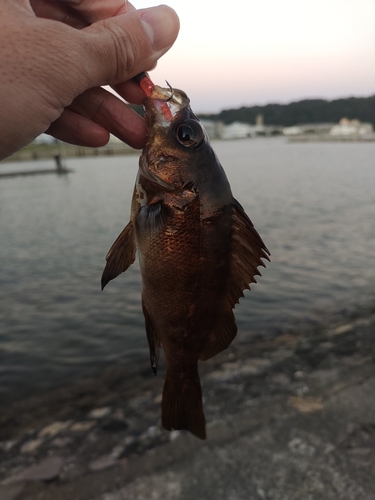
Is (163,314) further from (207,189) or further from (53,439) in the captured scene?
(53,439)

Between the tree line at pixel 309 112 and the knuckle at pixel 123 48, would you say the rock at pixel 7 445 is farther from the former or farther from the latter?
the tree line at pixel 309 112

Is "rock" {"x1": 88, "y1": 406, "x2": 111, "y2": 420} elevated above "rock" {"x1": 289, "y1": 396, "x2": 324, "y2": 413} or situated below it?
below

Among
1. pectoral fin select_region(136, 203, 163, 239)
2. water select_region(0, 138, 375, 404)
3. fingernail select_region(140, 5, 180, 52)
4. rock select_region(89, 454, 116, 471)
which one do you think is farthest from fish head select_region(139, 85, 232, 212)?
water select_region(0, 138, 375, 404)

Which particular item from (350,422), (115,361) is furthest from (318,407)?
(115,361)

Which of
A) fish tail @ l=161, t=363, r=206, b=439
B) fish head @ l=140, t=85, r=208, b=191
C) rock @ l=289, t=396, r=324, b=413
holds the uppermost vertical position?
fish head @ l=140, t=85, r=208, b=191

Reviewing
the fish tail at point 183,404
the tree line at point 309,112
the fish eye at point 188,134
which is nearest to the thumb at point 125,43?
the fish eye at point 188,134

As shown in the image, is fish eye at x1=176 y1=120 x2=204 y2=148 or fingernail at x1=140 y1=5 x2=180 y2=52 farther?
fingernail at x1=140 y1=5 x2=180 y2=52

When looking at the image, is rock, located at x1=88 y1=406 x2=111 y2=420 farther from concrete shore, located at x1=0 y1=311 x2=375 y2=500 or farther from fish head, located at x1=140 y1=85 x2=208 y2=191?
fish head, located at x1=140 y1=85 x2=208 y2=191
